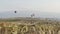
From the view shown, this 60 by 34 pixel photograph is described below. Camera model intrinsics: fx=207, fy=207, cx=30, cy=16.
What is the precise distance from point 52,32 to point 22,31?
3818mm

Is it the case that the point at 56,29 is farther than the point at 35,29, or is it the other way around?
the point at 56,29

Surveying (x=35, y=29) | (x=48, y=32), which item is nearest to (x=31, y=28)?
(x=35, y=29)

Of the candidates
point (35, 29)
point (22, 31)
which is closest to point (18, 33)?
point (22, 31)

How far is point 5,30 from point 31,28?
127 inches

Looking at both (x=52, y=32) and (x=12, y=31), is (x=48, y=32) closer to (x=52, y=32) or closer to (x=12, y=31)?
(x=52, y=32)

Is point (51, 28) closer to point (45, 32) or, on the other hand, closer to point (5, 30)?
point (45, 32)

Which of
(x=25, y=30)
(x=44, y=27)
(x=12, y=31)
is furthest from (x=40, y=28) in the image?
(x=12, y=31)

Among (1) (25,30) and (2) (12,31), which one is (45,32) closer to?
A: (1) (25,30)

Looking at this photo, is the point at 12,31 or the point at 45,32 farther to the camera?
the point at 45,32

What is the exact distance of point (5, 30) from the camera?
21641mm

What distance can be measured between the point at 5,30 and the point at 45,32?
4937mm

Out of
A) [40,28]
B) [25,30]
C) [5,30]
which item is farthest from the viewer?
[40,28]

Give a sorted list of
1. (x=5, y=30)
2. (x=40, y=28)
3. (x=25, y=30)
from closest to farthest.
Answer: (x=5, y=30), (x=25, y=30), (x=40, y=28)

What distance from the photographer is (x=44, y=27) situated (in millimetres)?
25266
